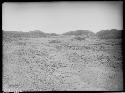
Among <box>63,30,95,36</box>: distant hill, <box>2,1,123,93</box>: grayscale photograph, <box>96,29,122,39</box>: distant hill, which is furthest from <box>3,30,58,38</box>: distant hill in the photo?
<box>96,29,122,39</box>: distant hill

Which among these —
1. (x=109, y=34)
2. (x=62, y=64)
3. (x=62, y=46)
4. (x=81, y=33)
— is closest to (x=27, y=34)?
(x=62, y=46)

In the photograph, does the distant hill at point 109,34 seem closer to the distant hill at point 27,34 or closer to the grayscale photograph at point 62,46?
the grayscale photograph at point 62,46

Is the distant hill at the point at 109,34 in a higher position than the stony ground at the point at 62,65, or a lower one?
higher

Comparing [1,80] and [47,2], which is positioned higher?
[47,2]

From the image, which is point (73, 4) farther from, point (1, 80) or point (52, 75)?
point (1, 80)

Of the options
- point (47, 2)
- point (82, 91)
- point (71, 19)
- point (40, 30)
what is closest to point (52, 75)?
point (82, 91)

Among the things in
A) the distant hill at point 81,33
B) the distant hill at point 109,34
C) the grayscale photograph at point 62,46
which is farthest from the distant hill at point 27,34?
the distant hill at point 109,34

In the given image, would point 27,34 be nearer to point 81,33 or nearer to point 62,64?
point 62,64
